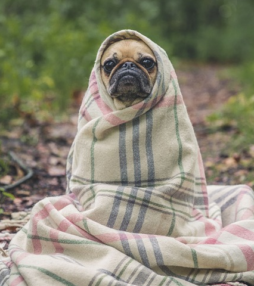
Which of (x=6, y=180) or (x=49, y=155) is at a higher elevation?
(x=6, y=180)

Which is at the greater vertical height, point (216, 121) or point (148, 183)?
point (148, 183)

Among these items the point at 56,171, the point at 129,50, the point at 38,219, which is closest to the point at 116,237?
the point at 38,219

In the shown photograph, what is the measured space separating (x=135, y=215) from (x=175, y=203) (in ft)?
0.78

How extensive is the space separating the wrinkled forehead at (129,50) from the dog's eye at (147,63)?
0.07ft

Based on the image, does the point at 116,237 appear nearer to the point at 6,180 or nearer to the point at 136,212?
the point at 136,212

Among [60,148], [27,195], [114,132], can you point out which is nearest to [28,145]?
[60,148]

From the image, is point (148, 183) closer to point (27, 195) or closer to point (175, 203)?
point (175, 203)

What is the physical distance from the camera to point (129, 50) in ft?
9.41

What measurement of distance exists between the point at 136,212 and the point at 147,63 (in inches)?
29.7

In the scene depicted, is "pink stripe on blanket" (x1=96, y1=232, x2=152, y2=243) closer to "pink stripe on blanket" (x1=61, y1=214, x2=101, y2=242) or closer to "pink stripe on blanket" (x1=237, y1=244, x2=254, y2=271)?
"pink stripe on blanket" (x1=61, y1=214, x2=101, y2=242)

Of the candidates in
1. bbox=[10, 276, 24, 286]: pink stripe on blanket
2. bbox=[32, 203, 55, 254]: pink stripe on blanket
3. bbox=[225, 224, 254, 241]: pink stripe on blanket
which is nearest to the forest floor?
bbox=[32, 203, 55, 254]: pink stripe on blanket

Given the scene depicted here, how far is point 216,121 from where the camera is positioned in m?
6.76

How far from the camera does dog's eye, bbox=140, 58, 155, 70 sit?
112 inches

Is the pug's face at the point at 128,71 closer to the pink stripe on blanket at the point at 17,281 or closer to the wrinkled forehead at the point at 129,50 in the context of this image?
the wrinkled forehead at the point at 129,50
